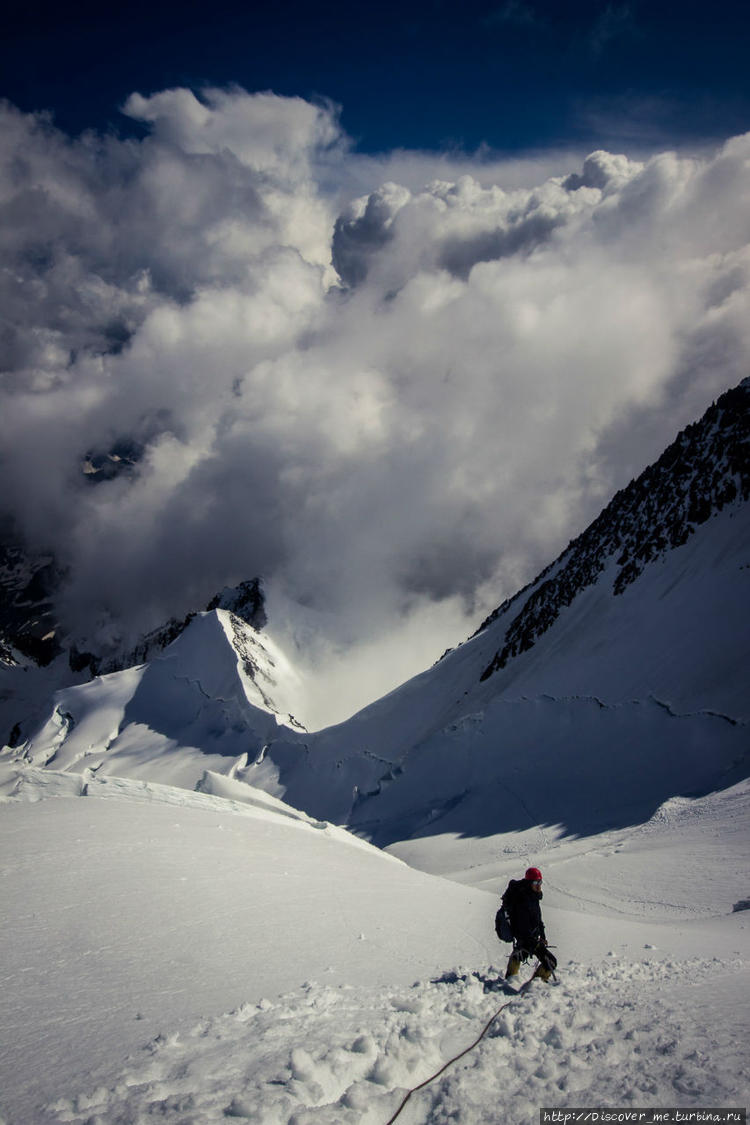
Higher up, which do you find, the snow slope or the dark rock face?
the dark rock face

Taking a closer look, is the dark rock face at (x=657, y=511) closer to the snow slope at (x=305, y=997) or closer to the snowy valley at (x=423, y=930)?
the snowy valley at (x=423, y=930)

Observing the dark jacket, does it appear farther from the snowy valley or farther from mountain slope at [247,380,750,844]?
mountain slope at [247,380,750,844]

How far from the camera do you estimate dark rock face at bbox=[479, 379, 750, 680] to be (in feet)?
146

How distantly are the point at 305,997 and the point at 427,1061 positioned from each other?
1819mm

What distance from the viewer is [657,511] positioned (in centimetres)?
5000

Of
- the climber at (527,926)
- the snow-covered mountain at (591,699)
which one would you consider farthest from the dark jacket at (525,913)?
the snow-covered mountain at (591,699)

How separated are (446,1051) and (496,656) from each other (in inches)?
2180

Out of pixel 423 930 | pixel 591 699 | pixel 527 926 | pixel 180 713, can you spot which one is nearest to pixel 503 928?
pixel 527 926

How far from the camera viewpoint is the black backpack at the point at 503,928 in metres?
7.83

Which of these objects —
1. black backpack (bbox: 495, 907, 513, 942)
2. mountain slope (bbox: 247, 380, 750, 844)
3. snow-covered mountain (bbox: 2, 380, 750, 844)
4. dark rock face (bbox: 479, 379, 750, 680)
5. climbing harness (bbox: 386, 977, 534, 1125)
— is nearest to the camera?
climbing harness (bbox: 386, 977, 534, 1125)

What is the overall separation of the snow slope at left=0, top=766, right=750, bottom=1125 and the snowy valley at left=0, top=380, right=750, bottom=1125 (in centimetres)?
3

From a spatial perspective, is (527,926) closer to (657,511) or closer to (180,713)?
(657,511)

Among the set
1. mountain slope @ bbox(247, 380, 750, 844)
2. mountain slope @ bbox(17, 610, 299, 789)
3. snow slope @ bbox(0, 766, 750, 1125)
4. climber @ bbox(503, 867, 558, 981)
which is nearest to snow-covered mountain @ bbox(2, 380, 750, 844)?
mountain slope @ bbox(247, 380, 750, 844)

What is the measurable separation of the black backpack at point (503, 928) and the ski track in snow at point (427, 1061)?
1222 millimetres
